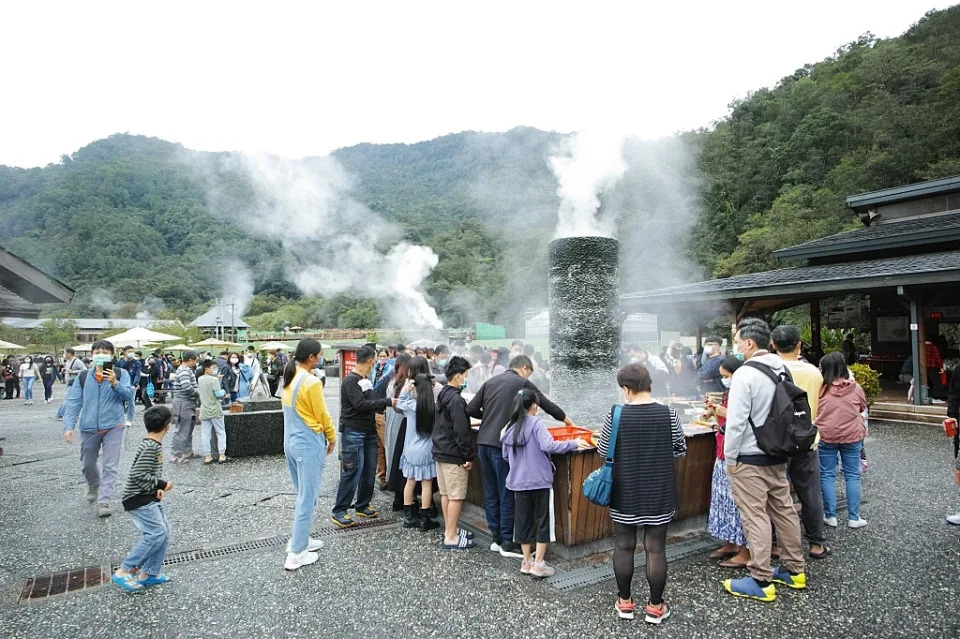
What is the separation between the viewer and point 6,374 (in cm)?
1931

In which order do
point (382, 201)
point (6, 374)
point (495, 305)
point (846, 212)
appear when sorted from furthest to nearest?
1. point (382, 201)
2. point (495, 305)
3. point (846, 212)
4. point (6, 374)

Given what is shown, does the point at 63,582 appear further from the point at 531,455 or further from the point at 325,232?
the point at 325,232

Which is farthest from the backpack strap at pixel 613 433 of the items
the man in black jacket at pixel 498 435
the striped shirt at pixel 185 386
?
the striped shirt at pixel 185 386

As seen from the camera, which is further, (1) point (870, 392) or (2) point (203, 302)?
(2) point (203, 302)

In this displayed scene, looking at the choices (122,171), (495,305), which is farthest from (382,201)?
(122,171)

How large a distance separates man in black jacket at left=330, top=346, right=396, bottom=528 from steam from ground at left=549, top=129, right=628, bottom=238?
5082 millimetres

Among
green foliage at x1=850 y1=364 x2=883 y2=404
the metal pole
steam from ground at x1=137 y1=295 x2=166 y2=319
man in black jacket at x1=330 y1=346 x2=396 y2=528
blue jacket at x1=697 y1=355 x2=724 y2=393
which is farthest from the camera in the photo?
steam from ground at x1=137 y1=295 x2=166 y2=319

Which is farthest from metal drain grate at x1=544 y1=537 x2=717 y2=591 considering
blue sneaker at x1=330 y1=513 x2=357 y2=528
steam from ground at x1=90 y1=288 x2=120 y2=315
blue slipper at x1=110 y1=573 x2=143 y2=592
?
steam from ground at x1=90 y1=288 x2=120 y2=315

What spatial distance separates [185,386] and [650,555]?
24.4 feet

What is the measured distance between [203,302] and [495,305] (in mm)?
54615

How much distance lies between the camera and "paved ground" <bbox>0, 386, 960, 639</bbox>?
10.6 feet

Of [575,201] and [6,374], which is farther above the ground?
[575,201]

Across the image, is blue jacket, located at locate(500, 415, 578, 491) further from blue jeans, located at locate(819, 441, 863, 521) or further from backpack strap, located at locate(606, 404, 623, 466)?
blue jeans, located at locate(819, 441, 863, 521)

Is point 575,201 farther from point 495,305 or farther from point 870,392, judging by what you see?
point 495,305
